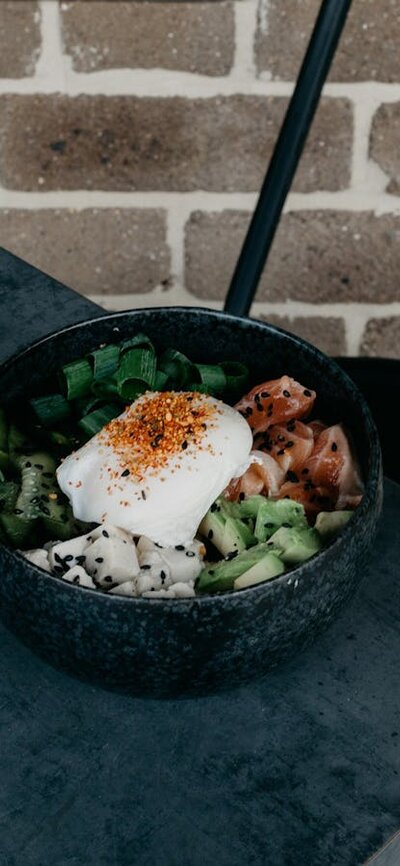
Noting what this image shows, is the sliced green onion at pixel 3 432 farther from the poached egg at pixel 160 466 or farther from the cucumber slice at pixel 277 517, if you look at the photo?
the cucumber slice at pixel 277 517

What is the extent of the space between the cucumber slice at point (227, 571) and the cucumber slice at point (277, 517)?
0.09ft

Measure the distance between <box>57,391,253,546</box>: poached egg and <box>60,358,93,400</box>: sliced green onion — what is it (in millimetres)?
61

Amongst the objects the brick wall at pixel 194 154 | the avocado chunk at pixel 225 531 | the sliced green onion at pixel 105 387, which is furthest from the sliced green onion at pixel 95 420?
the brick wall at pixel 194 154

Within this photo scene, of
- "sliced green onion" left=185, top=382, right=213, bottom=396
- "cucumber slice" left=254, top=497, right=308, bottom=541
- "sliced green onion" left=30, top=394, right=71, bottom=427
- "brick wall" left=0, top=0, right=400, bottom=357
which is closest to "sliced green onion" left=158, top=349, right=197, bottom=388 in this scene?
"sliced green onion" left=185, top=382, right=213, bottom=396

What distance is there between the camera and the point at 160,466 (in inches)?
38.1

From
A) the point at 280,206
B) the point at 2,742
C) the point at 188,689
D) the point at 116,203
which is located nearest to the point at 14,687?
the point at 2,742

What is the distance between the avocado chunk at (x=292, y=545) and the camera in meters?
0.87

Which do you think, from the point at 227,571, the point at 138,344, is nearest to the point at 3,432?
the point at 138,344

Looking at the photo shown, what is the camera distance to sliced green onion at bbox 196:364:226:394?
1063 millimetres

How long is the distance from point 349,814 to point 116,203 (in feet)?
4.79

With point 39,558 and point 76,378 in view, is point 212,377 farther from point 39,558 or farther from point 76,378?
point 39,558

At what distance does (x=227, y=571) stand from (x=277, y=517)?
2.9 inches

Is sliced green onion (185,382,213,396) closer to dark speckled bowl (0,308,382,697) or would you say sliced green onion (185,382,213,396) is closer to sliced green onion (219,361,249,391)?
sliced green onion (219,361,249,391)

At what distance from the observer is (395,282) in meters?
2.18
